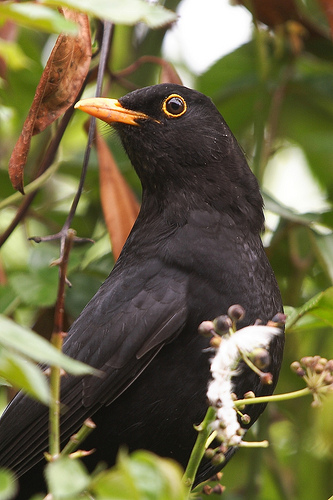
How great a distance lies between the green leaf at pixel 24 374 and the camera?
1.14 meters

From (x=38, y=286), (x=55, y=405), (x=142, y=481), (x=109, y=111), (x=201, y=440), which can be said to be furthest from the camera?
(x=109, y=111)

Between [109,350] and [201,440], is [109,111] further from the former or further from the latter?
[201,440]

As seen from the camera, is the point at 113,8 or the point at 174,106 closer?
the point at 113,8

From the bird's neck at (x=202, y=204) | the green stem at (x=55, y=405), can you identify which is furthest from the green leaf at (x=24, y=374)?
the bird's neck at (x=202, y=204)

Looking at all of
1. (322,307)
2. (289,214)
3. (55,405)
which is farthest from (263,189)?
(55,405)

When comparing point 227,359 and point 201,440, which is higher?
→ point 227,359

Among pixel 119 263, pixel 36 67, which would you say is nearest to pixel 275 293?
pixel 119 263

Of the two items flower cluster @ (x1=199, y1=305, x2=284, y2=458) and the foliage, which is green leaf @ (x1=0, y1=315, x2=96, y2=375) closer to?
flower cluster @ (x1=199, y1=305, x2=284, y2=458)

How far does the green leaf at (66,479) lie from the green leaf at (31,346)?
6.5 inches

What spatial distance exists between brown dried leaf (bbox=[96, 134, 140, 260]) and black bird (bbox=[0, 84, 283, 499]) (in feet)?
0.18

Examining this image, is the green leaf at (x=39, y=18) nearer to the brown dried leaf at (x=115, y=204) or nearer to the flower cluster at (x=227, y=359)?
the flower cluster at (x=227, y=359)

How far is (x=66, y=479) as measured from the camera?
3.94 feet

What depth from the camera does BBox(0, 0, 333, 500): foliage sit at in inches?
142

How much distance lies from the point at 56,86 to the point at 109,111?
30.9 inches
